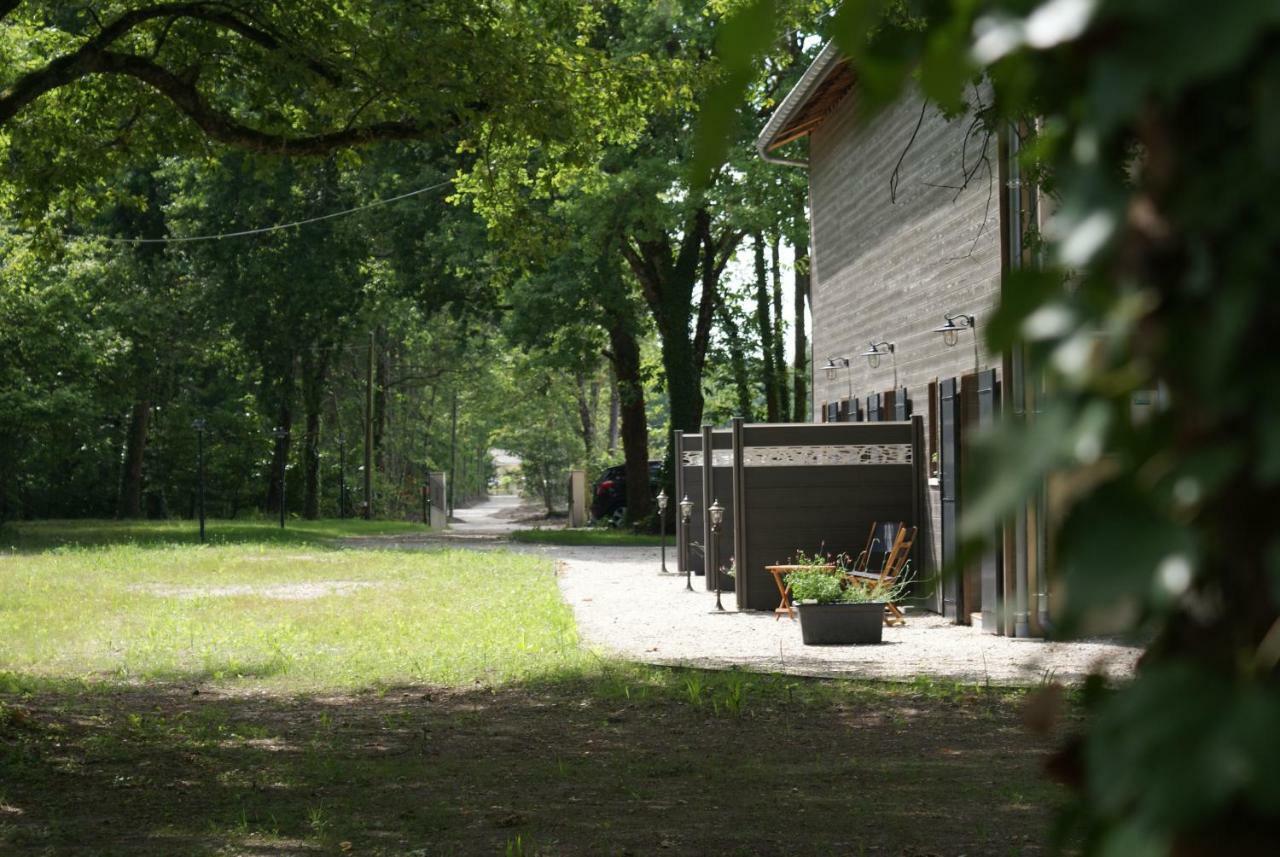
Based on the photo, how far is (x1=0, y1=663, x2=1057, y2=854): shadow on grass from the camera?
6230 millimetres

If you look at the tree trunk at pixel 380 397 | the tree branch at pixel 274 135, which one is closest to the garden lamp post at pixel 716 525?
the tree branch at pixel 274 135

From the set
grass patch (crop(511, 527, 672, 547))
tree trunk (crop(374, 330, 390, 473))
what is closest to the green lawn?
grass patch (crop(511, 527, 672, 547))

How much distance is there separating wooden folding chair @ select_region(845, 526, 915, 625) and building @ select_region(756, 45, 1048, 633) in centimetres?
29

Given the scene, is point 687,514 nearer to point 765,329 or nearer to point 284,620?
point 284,620

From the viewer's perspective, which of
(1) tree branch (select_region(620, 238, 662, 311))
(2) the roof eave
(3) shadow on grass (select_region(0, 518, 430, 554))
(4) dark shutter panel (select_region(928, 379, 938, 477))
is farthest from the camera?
(1) tree branch (select_region(620, 238, 662, 311))

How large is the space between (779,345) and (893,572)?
82.1 ft

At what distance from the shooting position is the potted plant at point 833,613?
1280cm

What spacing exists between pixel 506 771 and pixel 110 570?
15.8 metres

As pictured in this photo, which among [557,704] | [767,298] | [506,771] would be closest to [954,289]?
[557,704]

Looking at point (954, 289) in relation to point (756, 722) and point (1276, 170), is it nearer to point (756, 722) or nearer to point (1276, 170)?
point (756, 722)

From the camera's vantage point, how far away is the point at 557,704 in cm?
988

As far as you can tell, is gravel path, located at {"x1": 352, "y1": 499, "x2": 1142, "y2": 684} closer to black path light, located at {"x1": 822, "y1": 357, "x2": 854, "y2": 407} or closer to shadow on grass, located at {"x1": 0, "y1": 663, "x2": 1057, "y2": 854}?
shadow on grass, located at {"x1": 0, "y1": 663, "x2": 1057, "y2": 854}

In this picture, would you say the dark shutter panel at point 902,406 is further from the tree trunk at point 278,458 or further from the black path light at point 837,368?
the tree trunk at point 278,458

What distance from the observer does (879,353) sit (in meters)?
18.1
